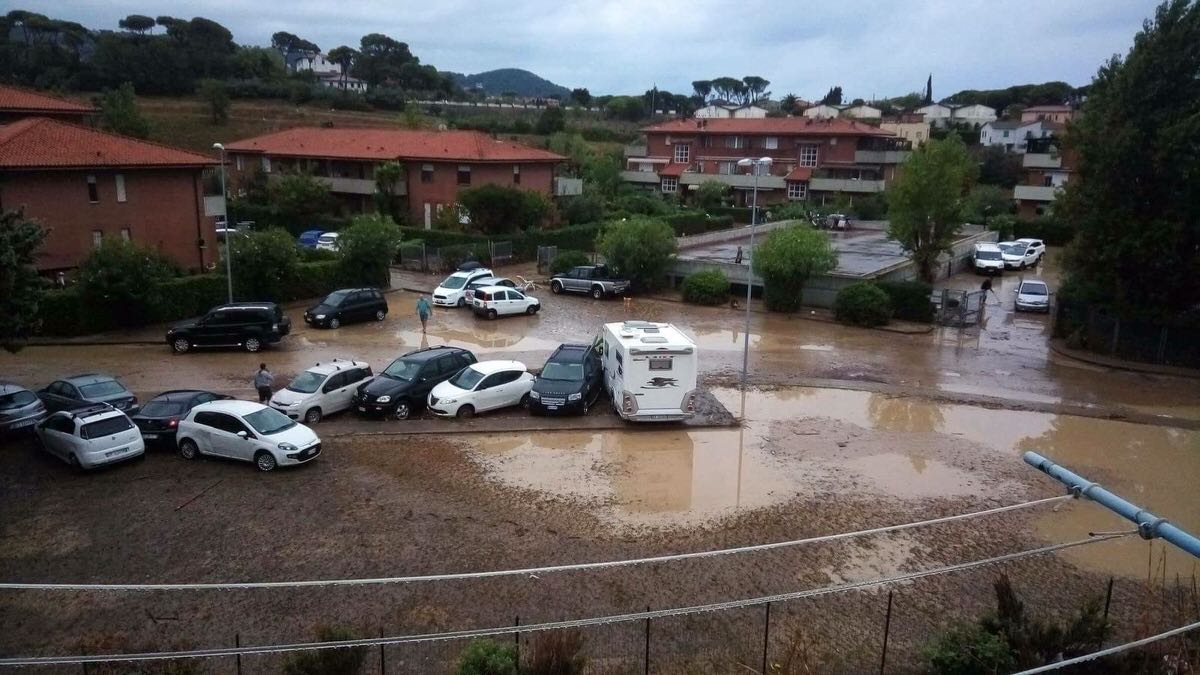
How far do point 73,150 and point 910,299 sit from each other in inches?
1382

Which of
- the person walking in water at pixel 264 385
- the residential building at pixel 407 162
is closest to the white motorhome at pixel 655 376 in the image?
the person walking in water at pixel 264 385

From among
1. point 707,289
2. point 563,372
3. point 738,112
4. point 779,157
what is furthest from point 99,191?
point 738,112

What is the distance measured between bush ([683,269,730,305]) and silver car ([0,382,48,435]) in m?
25.2

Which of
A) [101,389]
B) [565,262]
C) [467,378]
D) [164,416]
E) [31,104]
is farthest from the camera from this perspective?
[31,104]

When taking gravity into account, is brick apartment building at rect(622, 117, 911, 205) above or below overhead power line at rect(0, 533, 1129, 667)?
above

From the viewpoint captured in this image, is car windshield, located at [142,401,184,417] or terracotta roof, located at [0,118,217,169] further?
terracotta roof, located at [0,118,217,169]

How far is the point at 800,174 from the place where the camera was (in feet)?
249

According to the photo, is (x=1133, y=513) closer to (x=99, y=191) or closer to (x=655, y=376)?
(x=655, y=376)

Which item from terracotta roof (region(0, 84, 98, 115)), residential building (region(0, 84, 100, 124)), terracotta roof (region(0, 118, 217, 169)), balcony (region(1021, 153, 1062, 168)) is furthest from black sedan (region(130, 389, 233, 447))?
balcony (region(1021, 153, 1062, 168))

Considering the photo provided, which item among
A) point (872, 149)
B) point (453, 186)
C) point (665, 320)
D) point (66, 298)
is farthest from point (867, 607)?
point (872, 149)

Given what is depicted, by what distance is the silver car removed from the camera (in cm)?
1916

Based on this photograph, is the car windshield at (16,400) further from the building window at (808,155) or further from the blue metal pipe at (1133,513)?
the building window at (808,155)

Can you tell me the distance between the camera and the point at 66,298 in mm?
28844

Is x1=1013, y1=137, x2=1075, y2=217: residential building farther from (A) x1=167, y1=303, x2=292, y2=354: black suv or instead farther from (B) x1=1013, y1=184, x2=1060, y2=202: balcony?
(A) x1=167, y1=303, x2=292, y2=354: black suv
